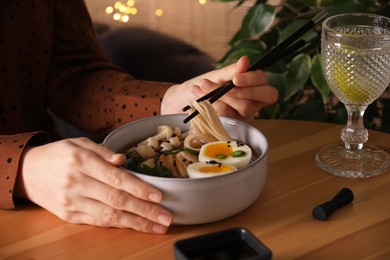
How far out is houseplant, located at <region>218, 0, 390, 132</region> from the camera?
6.75ft

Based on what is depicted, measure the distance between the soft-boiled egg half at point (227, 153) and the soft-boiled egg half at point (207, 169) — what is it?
2 cm

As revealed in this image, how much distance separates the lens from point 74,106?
181 centimetres

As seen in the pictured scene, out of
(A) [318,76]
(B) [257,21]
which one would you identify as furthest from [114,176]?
(B) [257,21]

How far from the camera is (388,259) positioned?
41.9 inches

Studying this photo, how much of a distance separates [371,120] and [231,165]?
4.21ft

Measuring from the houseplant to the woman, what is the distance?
50 cm

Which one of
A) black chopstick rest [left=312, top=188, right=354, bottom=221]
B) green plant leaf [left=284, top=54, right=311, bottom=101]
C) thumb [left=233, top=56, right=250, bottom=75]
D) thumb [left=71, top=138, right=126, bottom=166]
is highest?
thumb [left=233, top=56, right=250, bottom=75]

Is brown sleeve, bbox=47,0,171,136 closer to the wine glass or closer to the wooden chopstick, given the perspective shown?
the wooden chopstick

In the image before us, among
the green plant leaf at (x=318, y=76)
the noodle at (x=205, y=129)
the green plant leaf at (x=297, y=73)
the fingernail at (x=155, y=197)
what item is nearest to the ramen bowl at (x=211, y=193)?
the fingernail at (x=155, y=197)

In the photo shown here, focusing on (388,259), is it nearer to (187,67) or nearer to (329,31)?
(329,31)

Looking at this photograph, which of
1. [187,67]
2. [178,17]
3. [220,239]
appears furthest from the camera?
[178,17]

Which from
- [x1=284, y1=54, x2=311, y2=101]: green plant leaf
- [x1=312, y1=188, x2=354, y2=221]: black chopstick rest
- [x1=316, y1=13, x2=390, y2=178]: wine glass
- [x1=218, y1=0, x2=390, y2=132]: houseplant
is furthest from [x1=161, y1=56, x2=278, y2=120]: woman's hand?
[x1=284, y1=54, x2=311, y2=101]: green plant leaf

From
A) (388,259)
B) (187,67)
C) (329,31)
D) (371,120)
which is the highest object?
(329,31)

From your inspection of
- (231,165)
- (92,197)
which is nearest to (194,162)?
(231,165)
